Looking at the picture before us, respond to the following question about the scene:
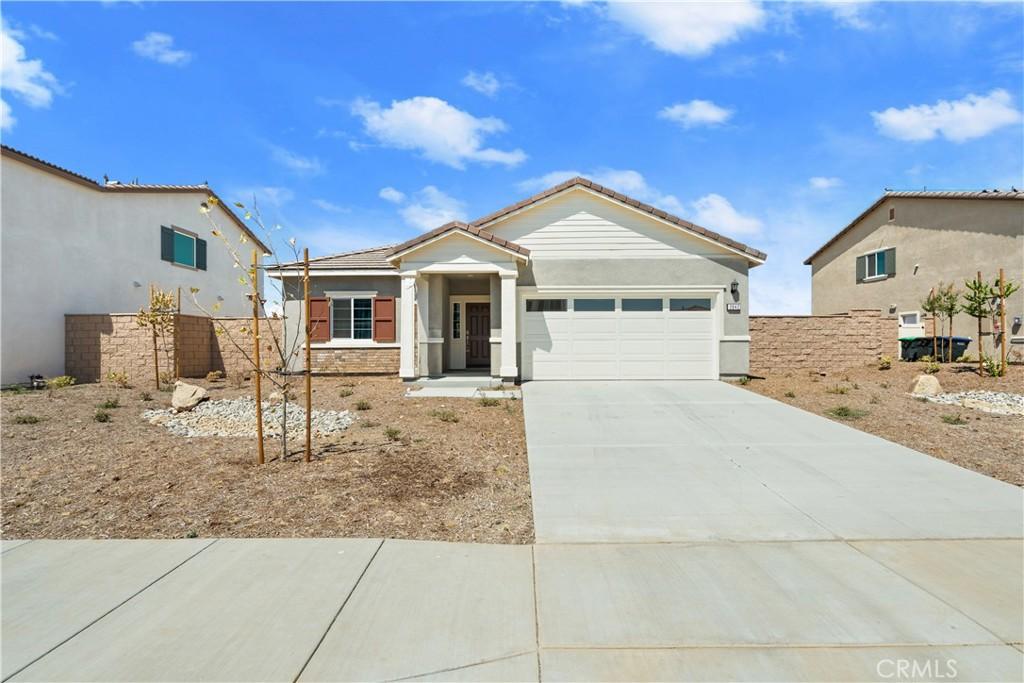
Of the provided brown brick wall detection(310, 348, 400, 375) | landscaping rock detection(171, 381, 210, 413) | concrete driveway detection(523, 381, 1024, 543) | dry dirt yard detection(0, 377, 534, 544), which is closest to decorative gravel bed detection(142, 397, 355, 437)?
landscaping rock detection(171, 381, 210, 413)

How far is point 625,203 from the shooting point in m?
14.1

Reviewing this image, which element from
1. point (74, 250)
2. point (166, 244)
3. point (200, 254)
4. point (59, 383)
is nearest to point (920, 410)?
point (59, 383)

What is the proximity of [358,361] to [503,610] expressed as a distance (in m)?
12.9

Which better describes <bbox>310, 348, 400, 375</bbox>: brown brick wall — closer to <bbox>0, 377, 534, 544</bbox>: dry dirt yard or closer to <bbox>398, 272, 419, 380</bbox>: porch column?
<bbox>398, 272, 419, 380</bbox>: porch column

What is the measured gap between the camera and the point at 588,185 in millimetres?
14242

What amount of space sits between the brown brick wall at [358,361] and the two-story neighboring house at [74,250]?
15.4ft

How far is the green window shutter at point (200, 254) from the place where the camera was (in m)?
21.6

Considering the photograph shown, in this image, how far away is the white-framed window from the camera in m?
15.7

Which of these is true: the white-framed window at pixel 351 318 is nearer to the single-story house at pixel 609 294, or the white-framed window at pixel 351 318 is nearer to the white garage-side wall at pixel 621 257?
the single-story house at pixel 609 294

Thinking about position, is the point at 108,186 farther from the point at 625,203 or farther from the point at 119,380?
the point at 625,203

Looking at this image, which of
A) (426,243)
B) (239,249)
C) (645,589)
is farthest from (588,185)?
(239,249)

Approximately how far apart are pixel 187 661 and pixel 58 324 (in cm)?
1727

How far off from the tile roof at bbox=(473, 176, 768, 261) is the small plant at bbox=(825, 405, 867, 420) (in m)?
5.28

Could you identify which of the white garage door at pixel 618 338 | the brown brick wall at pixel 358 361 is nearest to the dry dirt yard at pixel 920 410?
the white garage door at pixel 618 338
